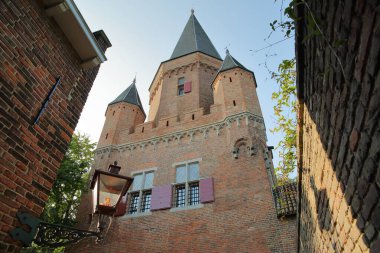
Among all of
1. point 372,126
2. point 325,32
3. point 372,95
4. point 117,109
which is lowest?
point 372,126

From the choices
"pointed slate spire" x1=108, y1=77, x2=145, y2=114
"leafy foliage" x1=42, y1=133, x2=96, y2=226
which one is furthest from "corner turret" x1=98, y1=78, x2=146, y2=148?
"leafy foliage" x1=42, y1=133, x2=96, y2=226

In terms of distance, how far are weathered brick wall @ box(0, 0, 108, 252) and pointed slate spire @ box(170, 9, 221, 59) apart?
57.0 ft

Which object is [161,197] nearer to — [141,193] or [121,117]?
[141,193]

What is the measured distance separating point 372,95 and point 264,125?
38.9 feet

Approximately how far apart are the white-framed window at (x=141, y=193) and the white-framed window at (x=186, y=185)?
4.28ft

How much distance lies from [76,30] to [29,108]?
1.68m

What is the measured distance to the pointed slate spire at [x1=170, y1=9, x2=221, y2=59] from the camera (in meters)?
21.6

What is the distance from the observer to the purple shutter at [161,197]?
11492 millimetres

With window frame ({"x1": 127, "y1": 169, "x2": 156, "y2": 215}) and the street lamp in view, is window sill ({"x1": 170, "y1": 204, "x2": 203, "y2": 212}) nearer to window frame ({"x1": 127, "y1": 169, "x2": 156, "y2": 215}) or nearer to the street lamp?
window frame ({"x1": 127, "y1": 169, "x2": 156, "y2": 215})

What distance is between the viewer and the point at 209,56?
20.5 m

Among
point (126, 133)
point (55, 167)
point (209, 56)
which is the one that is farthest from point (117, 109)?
point (55, 167)

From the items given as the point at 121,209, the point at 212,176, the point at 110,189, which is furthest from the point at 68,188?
the point at 110,189

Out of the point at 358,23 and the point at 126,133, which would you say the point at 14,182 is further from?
the point at 126,133

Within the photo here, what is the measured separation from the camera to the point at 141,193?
492 inches
